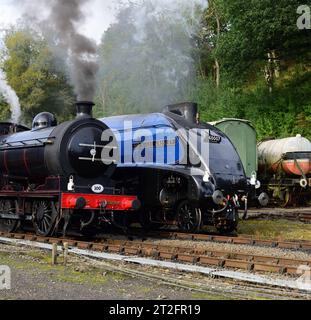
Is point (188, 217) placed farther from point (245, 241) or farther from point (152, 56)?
point (152, 56)

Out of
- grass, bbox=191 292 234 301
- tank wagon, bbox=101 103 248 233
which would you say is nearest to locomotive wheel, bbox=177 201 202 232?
tank wagon, bbox=101 103 248 233

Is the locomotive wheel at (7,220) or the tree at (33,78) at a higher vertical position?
the tree at (33,78)

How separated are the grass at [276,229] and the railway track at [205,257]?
120 inches

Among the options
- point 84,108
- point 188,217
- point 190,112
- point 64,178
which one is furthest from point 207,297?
point 190,112

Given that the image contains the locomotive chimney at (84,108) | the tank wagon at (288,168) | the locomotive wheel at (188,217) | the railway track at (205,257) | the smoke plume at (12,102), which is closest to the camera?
the railway track at (205,257)

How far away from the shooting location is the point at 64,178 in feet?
35.2

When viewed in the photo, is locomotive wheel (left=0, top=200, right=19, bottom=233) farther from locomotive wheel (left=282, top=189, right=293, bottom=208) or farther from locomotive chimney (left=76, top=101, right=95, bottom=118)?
locomotive wheel (left=282, top=189, right=293, bottom=208)

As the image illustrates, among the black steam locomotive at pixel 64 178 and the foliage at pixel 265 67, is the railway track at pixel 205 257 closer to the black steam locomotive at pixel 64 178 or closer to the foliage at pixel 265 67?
the black steam locomotive at pixel 64 178

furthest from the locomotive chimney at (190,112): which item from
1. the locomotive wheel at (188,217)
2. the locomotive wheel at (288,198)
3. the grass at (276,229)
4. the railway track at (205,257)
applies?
the locomotive wheel at (288,198)

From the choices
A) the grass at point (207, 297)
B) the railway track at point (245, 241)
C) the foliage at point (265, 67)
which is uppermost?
the foliage at point (265, 67)

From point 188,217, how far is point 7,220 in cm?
461

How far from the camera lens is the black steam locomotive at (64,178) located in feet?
35.0

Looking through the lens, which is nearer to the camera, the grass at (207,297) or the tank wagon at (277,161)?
the grass at (207,297)
